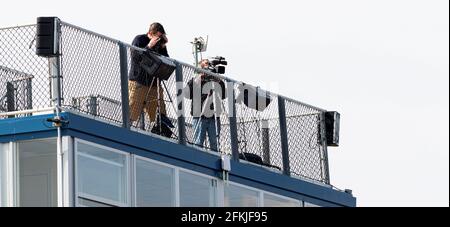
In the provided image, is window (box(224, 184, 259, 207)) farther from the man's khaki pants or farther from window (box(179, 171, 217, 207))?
the man's khaki pants

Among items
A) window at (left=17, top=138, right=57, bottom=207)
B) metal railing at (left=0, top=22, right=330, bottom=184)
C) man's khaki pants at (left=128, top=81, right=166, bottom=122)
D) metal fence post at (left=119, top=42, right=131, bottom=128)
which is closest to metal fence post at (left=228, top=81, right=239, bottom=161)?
metal railing at (left=0, top=22, right=330, bottom=184)

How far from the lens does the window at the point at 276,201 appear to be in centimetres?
3962

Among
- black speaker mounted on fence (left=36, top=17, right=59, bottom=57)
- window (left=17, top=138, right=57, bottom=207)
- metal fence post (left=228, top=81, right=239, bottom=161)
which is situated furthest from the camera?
metal fence post (left=228, top=81, right=239, bottom=161)

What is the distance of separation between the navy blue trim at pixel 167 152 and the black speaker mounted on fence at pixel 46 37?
997 millimetres

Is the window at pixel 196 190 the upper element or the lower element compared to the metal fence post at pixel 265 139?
lower

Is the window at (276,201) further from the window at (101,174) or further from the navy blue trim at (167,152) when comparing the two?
the window at (101,174)

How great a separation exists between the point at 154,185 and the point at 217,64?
4.17 metres

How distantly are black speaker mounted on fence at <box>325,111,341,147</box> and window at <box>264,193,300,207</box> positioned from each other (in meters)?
2.34

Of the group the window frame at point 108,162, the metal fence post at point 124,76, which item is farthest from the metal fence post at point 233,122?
the window frame at point 108,162

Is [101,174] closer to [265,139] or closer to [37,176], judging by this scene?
[37,176]

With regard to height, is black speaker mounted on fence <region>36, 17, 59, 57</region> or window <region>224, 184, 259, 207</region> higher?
black speaker mounted on fence <region>36, 17, 59, 57</region>

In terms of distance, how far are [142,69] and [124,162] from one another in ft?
6.05

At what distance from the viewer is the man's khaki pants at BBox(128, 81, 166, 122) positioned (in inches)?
1467
